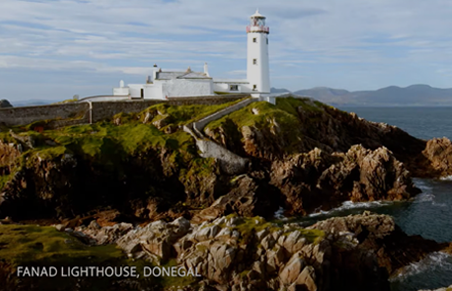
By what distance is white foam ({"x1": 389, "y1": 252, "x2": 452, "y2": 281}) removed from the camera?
37188 millimetres

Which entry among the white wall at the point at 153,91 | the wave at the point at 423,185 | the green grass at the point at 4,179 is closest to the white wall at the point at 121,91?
the white wall at the point at 153,91

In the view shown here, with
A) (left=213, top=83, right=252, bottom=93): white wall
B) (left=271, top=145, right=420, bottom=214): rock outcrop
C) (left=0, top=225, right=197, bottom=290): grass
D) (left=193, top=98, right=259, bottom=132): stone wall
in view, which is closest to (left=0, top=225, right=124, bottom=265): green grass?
(left=0, top=225, right=197, bottom=290): grass

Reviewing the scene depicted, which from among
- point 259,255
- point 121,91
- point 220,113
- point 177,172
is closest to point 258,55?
point 220,113

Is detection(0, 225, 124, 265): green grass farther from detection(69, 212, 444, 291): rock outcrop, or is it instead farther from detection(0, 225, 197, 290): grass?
detection(69, 212, 444, 291): rock outcrop

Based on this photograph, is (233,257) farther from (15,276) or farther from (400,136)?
(400,136)

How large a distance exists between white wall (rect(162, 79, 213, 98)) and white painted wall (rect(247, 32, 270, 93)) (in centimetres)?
806

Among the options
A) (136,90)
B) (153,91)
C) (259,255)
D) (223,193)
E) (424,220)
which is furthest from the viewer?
(136,90)

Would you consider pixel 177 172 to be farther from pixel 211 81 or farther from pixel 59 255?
pixel 211 81

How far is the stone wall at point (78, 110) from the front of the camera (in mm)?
64875

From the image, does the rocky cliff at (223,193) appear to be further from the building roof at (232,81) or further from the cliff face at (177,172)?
the building roof at (232,81)

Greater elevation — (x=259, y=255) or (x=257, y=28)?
(x=257, y=28)

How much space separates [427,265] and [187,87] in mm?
50120

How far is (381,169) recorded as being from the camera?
58594mm

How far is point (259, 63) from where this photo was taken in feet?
272
